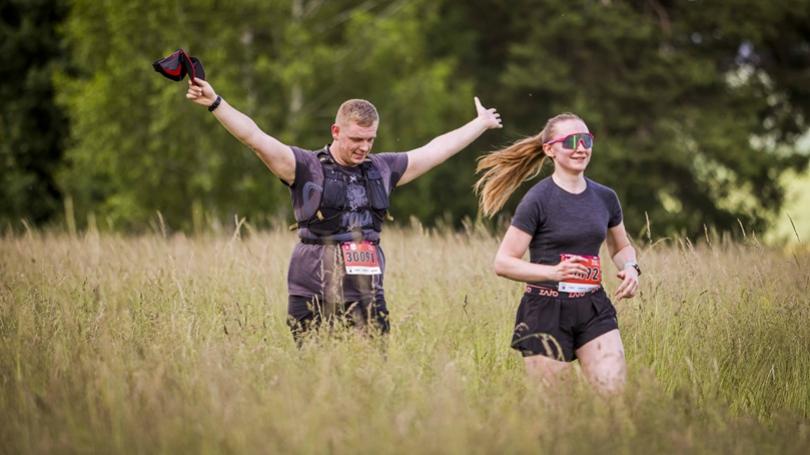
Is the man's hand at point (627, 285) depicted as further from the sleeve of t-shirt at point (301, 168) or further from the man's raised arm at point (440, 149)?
the sleeve of t-shirt at point (301, 168)

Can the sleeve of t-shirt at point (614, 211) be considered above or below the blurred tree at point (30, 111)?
below

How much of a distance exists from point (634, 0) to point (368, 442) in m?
23.1

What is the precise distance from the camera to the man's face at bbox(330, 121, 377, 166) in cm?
574

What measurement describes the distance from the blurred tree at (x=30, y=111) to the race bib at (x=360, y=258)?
20.3 m

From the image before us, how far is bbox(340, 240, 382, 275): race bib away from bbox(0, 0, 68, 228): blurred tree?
66.7ft

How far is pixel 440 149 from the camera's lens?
21.0 feet

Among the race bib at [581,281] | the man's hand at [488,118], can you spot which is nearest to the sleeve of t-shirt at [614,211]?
the race bib at [581,281]

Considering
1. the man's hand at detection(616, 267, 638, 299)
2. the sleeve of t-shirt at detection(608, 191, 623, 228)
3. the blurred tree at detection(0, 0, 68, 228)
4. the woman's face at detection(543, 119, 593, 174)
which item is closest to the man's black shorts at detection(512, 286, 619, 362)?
the man's hand at detection(616, 267, 638, 299)

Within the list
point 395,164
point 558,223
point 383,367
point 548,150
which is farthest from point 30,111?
point 558,223

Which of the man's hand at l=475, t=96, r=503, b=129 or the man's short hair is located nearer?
the man's short hair

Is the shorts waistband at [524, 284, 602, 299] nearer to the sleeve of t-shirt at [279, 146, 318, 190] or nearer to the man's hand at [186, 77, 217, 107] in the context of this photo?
the sleeve of t-shirt at [279, 146, 318, 190]

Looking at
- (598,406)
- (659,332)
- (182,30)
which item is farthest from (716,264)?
(182,30)

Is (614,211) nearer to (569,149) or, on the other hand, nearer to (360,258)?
(569,149)

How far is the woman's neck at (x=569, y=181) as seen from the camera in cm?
543
